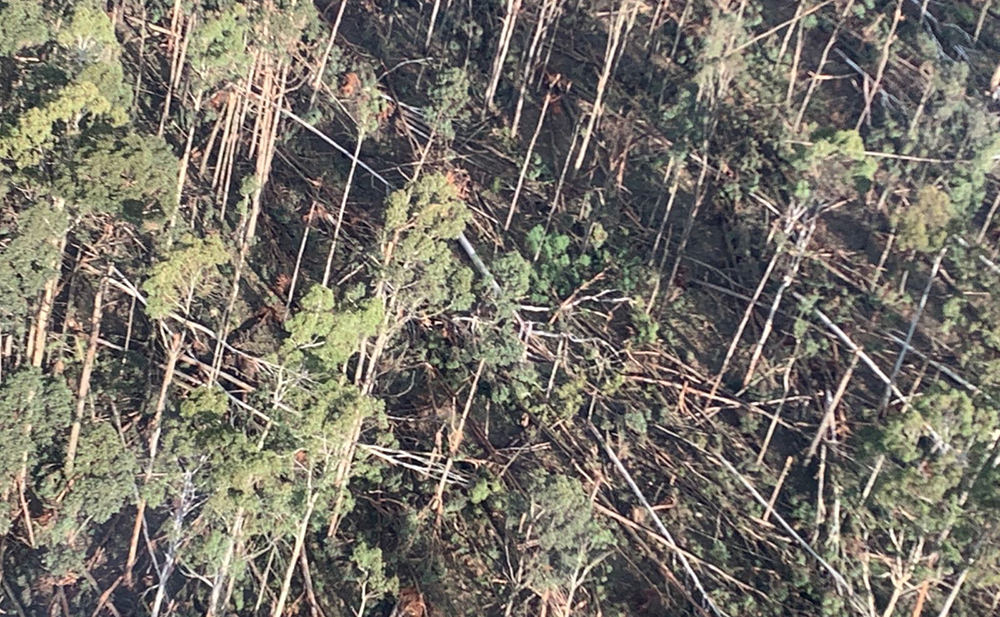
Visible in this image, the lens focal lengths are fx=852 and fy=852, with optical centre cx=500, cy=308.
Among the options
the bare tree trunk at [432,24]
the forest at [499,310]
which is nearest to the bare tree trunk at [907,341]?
the forest at [499,310]

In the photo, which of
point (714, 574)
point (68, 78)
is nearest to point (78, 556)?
point (68, 78)

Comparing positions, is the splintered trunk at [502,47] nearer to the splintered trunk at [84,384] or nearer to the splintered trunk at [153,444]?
the splintered trunk at [153,444]

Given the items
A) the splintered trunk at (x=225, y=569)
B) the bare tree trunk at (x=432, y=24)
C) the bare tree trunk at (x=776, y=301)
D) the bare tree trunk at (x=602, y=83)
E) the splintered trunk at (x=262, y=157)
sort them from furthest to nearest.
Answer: the bare tree trunk at (x=432, y=24) < the bare tree trunk at (x=602, y=83) < the bare tree trunk at (x=776, y=301) < the splintered trunk at (x=262, y=157) < the splintered trunk at (x=225, y=569)

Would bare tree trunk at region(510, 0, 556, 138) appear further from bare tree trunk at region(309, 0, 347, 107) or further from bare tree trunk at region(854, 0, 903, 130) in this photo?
bare tree trunk at region(854, 0, 903, 130)

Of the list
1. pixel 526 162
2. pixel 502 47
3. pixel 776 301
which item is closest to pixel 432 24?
pixel 502 47

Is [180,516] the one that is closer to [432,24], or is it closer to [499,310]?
[499,310]

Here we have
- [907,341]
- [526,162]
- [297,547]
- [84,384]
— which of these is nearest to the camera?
[297,547]

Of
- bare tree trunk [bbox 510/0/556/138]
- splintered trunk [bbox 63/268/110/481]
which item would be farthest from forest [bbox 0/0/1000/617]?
bare tree trunk [bbox 510/0/556/138]
